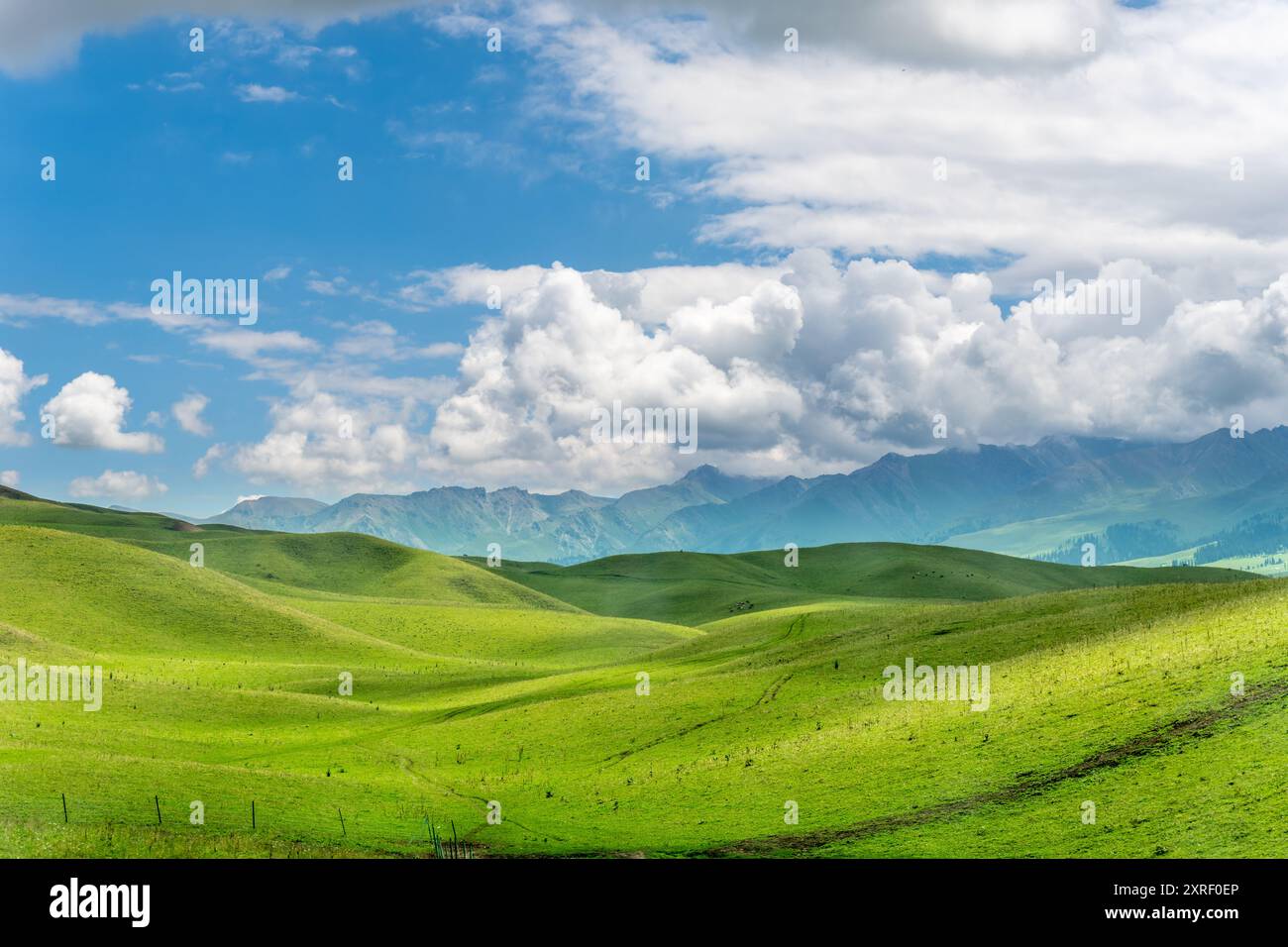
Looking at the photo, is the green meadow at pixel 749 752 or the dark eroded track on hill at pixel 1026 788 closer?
the green meadow at pixel 749 752

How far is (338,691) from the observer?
10450 centimetres

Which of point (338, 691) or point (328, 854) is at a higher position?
point (338, 691)

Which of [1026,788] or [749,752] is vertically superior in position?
[749,752]

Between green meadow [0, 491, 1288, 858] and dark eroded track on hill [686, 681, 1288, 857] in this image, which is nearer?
green meadow [0, 491, 1288, 858]

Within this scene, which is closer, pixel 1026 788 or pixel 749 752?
pixel 1026 788

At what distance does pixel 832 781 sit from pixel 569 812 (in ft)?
42.9

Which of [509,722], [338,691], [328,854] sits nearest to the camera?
[328,854]

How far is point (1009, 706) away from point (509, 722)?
131 feet
